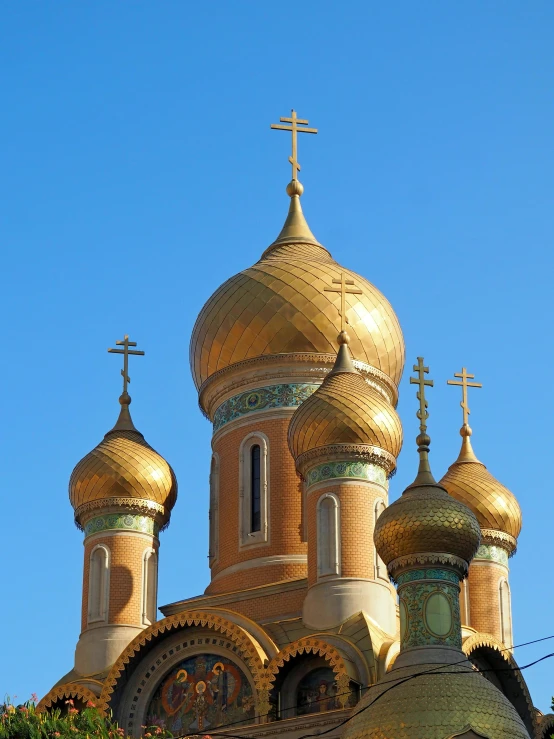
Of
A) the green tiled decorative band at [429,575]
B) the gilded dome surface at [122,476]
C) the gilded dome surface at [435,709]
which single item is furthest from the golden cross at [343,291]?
the gilded dome surface at [435,709]

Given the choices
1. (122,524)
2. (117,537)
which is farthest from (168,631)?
(122,524)

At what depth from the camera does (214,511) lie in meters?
24.5

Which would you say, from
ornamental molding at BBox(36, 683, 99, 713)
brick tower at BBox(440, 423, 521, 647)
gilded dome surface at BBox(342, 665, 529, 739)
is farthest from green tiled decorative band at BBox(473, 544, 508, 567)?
gilded dome surface at BBox(342, 665, 529, 739)

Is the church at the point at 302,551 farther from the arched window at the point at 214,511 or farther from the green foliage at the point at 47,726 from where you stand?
the green foliage at the point at 47,726

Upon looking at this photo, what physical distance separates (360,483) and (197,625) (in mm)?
2449

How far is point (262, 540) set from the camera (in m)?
23.5

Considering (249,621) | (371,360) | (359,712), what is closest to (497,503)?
(371,360)

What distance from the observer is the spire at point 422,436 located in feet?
68.4

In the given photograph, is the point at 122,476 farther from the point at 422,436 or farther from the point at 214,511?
the point at 422,436

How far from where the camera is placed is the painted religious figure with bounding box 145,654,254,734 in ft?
71.5

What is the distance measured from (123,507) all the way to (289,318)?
3102 millimetres

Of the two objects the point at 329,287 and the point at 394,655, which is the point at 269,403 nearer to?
the point at 329,287

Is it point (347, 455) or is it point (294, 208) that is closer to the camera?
point (347, 455)

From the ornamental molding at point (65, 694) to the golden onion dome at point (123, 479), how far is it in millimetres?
2368
